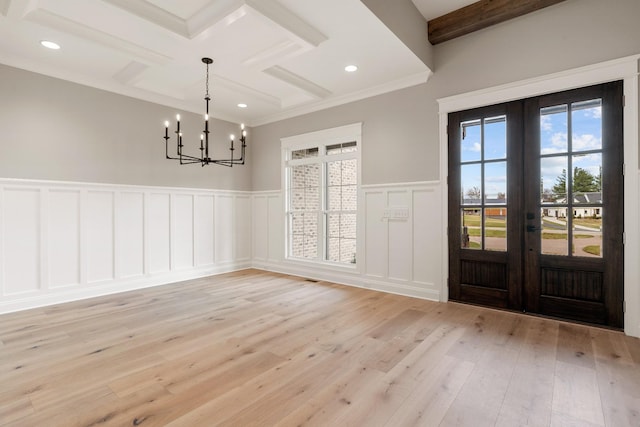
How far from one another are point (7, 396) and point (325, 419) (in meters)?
1.91

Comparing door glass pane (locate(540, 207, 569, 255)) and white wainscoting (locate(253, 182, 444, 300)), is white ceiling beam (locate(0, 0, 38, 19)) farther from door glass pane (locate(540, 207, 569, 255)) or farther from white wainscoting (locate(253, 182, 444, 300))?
door glass pane (locate(540, 207, 569, 255))

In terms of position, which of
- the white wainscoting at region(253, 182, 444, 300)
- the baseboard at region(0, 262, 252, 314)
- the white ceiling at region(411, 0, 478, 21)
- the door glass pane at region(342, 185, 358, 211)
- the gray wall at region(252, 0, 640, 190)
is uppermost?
the white ceiling at region(411, 0, 478, 21)

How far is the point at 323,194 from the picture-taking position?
5.17 meters

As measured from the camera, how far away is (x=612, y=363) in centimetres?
232

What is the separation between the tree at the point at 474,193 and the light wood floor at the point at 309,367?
1308 mm

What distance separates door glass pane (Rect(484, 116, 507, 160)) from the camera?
3.55 meters

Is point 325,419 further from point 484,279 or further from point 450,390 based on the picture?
point 484,279

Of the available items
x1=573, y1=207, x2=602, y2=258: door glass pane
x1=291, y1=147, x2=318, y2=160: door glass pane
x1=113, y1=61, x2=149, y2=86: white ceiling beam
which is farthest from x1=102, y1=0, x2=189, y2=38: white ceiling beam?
x1=573, y1=207, x2=602, y2=258: door glass pane

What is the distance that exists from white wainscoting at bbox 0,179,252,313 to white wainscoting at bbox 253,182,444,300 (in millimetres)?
1977

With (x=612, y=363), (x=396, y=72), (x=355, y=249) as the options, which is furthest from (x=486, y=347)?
(x=396, y=72)

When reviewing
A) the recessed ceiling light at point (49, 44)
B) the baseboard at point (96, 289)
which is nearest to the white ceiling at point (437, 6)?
the recessed ceiling light at point (49, 44)

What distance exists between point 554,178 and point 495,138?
2.38 ft

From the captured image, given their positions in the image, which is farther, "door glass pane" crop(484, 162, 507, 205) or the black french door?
"door glass pane" crop(484, 162, 507, 205)

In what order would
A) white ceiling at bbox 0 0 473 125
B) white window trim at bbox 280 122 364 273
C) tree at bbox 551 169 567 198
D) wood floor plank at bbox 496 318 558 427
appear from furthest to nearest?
1. white window trim at bbox 280 122 364 273
2. tree at bbox 551 169 567 198
3. white ceiling at bbox 0 0 473 125
4. wood floor plank at bbox 496 318 558 427
